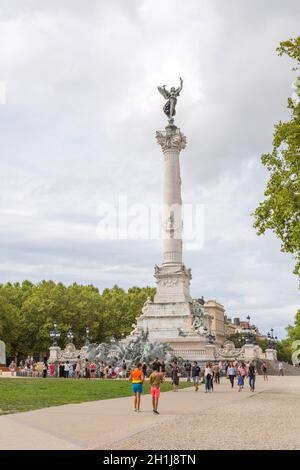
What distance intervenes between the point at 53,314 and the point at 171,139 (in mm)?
31659

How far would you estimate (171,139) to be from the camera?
76938mm

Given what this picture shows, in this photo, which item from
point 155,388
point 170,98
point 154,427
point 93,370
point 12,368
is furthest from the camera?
point 170,98

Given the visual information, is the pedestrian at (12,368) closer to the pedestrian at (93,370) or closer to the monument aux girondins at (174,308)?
the monument aux girondins at (174,308)

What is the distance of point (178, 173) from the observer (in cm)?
7638

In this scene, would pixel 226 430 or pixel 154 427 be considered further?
pixel 154 427

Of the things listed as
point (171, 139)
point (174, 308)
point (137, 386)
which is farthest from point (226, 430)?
→ point (171, 139)

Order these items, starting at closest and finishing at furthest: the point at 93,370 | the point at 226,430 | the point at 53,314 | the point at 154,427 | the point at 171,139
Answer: the point at 226,430, the point at 154,427, the point at 93,370, the point at 171,139, the point at 53,314

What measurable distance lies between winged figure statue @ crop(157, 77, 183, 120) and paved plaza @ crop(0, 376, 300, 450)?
6075 cm

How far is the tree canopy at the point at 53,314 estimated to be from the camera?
88.7m

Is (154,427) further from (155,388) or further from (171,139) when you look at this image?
(171,139)

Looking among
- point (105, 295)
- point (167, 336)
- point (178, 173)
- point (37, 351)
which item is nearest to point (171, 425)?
point (167, 336)

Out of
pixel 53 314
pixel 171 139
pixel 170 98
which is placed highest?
pixel 170 98
